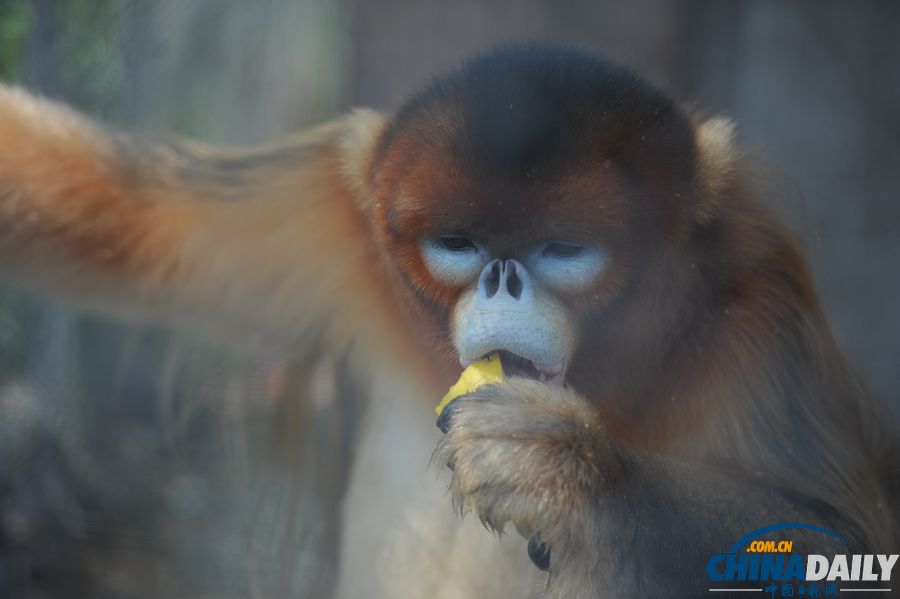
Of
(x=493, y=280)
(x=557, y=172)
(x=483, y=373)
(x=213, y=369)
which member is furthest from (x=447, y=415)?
(x=213, y=369)

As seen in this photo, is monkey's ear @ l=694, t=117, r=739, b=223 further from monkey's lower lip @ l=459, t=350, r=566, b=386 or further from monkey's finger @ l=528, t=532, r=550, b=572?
monkey's finger @ l=528, t=532, r=550, b=572

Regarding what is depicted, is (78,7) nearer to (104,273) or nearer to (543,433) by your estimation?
(104,273)

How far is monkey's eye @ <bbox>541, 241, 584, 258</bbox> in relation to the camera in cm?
198

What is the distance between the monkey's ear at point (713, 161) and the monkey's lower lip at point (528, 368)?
1.50 feet

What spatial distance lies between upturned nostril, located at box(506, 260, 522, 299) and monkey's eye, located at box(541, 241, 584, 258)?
3.7 inches

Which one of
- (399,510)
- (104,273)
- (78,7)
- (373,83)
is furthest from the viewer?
(78,7)

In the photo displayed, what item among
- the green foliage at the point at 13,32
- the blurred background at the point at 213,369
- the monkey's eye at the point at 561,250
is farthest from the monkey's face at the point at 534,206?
the green foliage at the point at 13,32

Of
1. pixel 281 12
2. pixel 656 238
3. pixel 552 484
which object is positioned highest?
pixel 281 12

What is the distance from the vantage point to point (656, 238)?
2.06 meters

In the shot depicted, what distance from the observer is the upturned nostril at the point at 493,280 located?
75.2 inches

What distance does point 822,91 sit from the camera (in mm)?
3852

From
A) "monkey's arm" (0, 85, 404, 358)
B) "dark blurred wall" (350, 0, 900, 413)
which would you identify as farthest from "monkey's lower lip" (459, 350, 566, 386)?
"dark blurred wall" (350, 0, 900, 413)

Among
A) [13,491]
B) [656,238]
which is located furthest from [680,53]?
[13,491]

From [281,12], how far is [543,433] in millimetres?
3178
